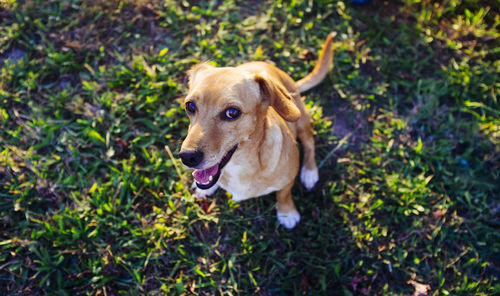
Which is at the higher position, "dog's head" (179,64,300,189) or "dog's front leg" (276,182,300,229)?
"dog's head" (179,64,300,189)

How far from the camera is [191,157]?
6.62ft

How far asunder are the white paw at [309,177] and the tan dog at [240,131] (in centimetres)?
72

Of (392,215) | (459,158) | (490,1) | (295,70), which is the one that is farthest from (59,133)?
(490,1)

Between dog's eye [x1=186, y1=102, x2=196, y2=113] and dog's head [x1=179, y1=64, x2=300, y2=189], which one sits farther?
dog's eye [x1=186, y1=102, x2=196, y2=113]

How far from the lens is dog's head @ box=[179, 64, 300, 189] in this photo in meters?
2.06

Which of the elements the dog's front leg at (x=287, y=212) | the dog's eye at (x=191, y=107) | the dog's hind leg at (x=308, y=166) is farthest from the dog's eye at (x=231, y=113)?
the dog's hind leg at (x=308, y=166)

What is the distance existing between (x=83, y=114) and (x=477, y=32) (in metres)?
5.31

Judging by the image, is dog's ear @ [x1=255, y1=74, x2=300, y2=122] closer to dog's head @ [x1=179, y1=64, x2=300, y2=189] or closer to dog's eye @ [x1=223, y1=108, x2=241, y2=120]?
dog's head @ [x1=179, y1=64, x2=300, y2=189]

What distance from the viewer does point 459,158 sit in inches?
147

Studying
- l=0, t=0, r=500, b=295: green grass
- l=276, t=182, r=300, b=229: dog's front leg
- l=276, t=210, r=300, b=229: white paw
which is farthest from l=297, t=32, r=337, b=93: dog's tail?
l=276, t=210, r=300, b=229: white paw

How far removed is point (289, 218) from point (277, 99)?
5.00ft

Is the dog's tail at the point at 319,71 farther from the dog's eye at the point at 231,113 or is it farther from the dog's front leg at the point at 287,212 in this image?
the dog's eye at the point at 231,113

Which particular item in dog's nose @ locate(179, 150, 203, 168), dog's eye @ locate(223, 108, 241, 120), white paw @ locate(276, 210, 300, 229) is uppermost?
dog's eye @ locate(223, 108, 241, 120)

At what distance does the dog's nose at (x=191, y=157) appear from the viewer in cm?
201
